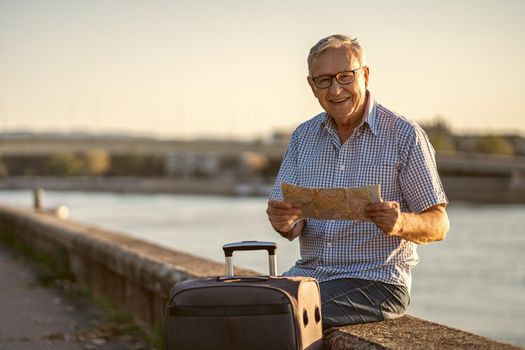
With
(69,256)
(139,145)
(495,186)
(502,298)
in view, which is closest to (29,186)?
(139,145)

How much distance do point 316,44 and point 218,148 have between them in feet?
255

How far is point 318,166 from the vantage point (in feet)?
11.1

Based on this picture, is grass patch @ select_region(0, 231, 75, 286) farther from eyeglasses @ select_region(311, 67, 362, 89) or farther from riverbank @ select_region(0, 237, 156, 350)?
eyeglasses @ select_region(311, 67, 362, 89)

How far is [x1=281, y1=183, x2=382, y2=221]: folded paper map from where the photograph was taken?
2.89 meters

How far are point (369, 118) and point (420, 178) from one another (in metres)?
0.27

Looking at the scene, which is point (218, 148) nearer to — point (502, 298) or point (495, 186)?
point (495, 186)

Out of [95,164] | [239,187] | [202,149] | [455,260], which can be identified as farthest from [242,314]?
[95,164]

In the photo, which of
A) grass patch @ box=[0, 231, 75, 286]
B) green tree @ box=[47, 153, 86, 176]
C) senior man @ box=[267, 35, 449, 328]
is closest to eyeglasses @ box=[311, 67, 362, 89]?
senior man @ box=[267, 35, 449, 328]

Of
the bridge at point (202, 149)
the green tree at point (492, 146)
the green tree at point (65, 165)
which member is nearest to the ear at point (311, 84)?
the bridge at point (202, 149)

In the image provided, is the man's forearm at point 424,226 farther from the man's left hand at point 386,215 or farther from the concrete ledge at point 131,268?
the concrete ledge at point 131,268

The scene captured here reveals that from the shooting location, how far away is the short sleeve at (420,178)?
3158 mm

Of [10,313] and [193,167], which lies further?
[193,167]

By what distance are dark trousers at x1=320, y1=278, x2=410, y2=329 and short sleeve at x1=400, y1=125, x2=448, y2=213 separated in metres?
0.28

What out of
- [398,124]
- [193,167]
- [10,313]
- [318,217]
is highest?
[398,124]
